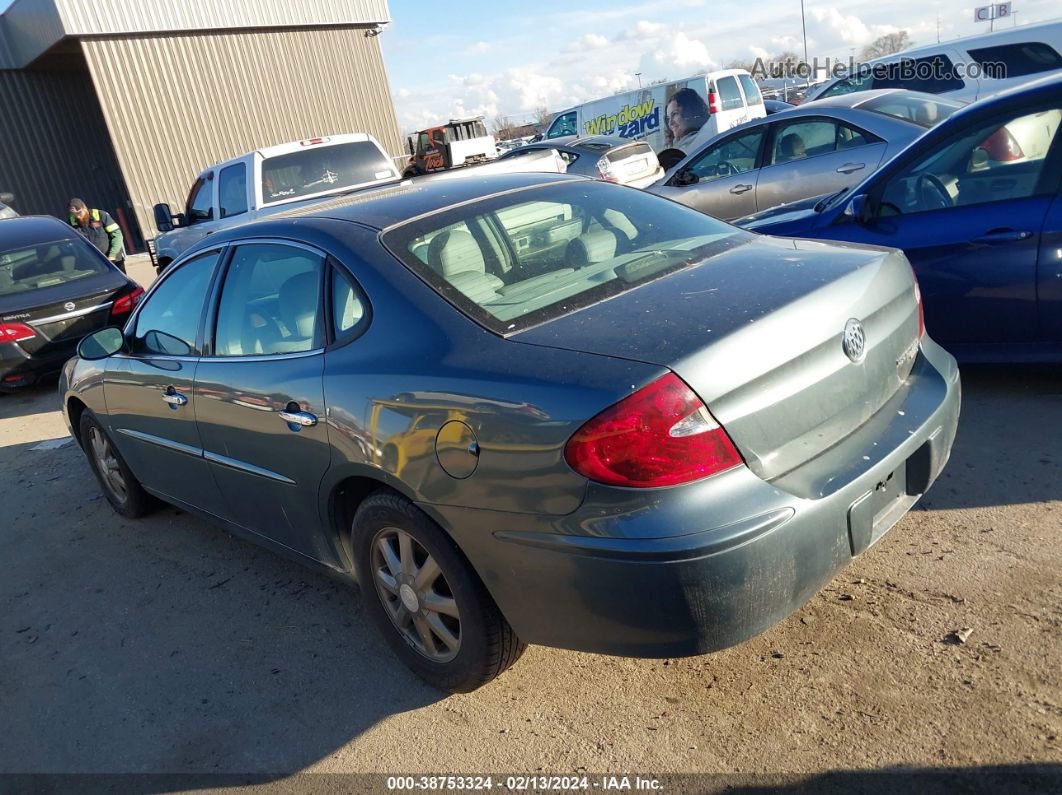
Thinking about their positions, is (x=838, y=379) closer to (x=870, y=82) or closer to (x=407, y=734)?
(x=407, y=734)

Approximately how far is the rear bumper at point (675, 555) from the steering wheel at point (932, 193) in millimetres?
2660

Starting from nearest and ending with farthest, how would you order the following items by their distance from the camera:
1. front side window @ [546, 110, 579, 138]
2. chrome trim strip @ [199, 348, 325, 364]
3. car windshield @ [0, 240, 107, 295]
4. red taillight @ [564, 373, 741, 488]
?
red taillight @ [564, 373, 741, 488], chrome trim strip @ [199, 348, 325, 364], car windshield @ [0, 240, 107, 295], front side window @ [546, 110, 579, 138]

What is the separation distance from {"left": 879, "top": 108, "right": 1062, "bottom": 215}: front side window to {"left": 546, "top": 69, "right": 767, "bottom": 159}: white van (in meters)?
11.5

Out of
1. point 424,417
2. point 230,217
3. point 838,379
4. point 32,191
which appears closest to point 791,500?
point 838,379

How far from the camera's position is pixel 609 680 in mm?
2900

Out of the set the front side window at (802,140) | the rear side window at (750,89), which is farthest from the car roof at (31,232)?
the rear side window at (750,89)

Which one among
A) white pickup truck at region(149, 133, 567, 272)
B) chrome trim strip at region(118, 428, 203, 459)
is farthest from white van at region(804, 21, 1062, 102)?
chrome trim strip at region(118, 428, 203, 459)

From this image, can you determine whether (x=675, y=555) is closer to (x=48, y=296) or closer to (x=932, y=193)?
(x=932, y=193)

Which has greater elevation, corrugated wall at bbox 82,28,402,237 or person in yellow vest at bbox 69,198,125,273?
corrugated wall at bbox 82,28,402,237

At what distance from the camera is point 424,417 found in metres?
2.56

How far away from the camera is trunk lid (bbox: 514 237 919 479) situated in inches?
90.7

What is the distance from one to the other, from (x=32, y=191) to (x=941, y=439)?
24.9m

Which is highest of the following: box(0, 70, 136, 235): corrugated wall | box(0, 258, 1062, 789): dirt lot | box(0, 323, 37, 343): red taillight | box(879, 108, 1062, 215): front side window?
box(0, 70, 136, 235): corrugated wall

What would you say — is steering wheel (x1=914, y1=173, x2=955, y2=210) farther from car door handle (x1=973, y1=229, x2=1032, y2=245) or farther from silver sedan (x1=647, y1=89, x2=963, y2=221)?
silver sedan (x1=647, y1=89, x2=963, y2=221)
